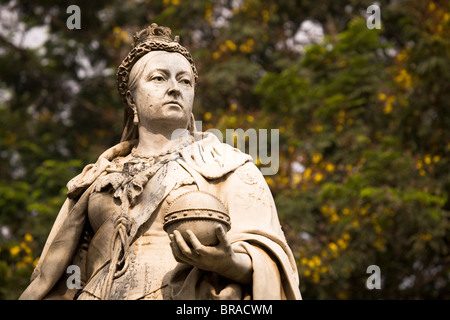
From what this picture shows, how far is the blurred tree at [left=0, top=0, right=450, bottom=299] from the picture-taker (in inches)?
669

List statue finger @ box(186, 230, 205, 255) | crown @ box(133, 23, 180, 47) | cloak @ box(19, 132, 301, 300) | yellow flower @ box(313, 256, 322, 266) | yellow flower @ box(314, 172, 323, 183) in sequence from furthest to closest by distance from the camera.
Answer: yellow flower @ box(314, 172, 323, 183) → yellow flower @ box(313, 256, 322, 266) → crown @ box(133, 23, 180, 47) → cloak @ box(19, 132, 301, 300) → statue finger @ box(186, 230, 205, 255)

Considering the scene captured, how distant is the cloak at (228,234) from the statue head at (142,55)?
15.4 inches

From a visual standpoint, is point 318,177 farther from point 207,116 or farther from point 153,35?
point 153,35

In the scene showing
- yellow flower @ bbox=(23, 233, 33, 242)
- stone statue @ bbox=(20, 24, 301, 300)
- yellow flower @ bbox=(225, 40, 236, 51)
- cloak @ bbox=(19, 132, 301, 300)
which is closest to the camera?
stone statue @ bbox=(20, 24, 301, 300)

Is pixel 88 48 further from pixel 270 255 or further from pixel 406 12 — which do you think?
pixel 270 255

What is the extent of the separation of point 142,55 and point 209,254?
2248 mm

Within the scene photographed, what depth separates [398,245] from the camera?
688 inches

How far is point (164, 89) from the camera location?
791cm

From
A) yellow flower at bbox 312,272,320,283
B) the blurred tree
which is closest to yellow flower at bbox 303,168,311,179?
the blurred tree

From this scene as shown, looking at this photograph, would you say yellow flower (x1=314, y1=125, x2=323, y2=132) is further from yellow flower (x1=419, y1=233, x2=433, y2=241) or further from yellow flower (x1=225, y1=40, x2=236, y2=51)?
yellow flower (x1=225, y1=40, x2=236, y2=51)

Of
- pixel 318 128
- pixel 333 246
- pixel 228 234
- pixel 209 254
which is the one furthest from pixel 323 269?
pixel 209 254

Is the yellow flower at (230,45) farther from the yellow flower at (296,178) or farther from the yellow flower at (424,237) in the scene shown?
the yellow flower at (424,237)

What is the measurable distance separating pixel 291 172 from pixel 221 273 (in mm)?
11919
